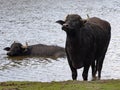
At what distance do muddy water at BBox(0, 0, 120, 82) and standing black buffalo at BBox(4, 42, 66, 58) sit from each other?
503 mm

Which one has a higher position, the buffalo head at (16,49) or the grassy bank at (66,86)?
the grassy bank at (66,86)

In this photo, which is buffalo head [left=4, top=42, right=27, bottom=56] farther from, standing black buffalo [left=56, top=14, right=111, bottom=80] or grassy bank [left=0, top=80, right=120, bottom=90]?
grassy bank [left=0, top=80, right=120, bottom=90]

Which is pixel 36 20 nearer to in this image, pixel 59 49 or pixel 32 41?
pixel 32 41

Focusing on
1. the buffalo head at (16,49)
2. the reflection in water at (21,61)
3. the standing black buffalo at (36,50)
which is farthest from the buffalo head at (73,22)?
the buffalo head at (16,49)

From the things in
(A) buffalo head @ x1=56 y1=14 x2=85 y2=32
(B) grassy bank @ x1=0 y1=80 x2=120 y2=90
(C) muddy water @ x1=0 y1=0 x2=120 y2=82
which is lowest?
(C) muddy water @ x1=0 y1=0 x2=120 y2=82

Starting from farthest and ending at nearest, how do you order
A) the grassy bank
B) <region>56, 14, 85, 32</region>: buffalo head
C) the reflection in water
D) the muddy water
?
the reflection in water → the muddy water → <region>56, 14, 85, 32</region>: buffalo head → the grassy bank

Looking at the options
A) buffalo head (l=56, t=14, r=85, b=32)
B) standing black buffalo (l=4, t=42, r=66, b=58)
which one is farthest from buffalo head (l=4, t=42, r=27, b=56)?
buffalo head (l=56, t=14, r=85, b=32)

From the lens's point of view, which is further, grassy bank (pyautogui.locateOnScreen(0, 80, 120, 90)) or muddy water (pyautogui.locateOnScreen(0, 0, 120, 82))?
muddy water (pyautogui.locateOnScreen(0, 0, 120, 82))

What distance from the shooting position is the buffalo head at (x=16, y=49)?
20109 millimetres

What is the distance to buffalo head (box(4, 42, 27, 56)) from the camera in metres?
20.1

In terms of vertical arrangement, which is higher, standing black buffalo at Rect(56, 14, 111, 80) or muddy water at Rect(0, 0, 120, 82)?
standing black buffalo at Rect(56, 14, 111, 80)

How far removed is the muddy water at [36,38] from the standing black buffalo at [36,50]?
503mm

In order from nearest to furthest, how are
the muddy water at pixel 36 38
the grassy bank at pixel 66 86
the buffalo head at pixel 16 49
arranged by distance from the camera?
1. the grassy bank at pixel 66 86
2. the muddy water at pixel 36 38
3. the buffalo head at pixel 16 49

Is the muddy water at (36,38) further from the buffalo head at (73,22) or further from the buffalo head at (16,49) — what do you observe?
the buffalo head at (73,22)
